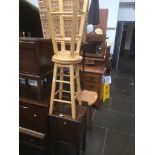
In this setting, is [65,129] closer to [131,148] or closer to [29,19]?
[131,148]

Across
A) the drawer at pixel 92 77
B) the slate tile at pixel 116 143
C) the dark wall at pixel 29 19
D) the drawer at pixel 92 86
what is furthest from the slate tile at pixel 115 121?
the dark wall at pixel 29 19

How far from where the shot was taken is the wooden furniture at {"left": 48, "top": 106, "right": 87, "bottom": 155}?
4.97ft

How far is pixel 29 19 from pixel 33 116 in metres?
1.15

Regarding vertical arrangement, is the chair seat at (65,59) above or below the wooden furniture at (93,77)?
above

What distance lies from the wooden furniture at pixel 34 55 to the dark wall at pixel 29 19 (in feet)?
1.81

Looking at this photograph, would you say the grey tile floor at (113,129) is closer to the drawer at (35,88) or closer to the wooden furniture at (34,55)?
the drawer at (35,88)

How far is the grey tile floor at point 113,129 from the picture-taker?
205 cm

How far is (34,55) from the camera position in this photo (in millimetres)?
1431

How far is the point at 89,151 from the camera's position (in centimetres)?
201

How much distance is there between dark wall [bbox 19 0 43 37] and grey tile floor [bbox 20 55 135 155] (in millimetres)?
1526

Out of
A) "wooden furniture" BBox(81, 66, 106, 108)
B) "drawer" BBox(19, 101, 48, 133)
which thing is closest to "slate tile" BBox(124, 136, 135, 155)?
"wooden furniture" BBox(81, 66, 106, 108)
